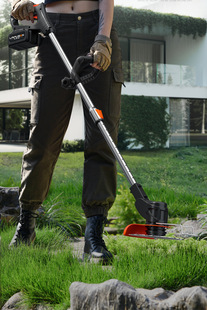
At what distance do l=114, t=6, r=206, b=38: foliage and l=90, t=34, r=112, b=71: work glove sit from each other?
18001 millimetres

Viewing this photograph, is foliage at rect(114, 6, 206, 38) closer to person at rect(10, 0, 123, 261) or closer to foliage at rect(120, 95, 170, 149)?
foliage at rect(120, 95, 170, 149)

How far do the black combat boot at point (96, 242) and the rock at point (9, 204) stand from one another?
1.61 meters

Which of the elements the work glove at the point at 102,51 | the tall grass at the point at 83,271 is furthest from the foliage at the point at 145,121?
the tall grass at the point at 83,271

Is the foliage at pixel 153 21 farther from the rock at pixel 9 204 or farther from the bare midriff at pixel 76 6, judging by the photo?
the bare midriff at pixel 76 6

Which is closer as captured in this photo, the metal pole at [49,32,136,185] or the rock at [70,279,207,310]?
the rock at [70,279,207,310]

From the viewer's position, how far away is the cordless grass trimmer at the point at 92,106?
2.55 meters

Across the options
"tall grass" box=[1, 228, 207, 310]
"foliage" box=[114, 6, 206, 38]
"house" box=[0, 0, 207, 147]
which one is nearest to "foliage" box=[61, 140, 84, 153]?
"house" box=[0, 0, 207, 147]

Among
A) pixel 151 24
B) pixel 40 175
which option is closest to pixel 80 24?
pixel 40 175

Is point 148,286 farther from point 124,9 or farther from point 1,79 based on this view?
point 1,79

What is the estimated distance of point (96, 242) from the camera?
10.4 ft

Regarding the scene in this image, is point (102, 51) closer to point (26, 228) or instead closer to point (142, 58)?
point (26, 228)

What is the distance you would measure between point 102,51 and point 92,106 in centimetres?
35

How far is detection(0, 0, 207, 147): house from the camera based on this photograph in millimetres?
21198

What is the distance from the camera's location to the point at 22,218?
134 inches
